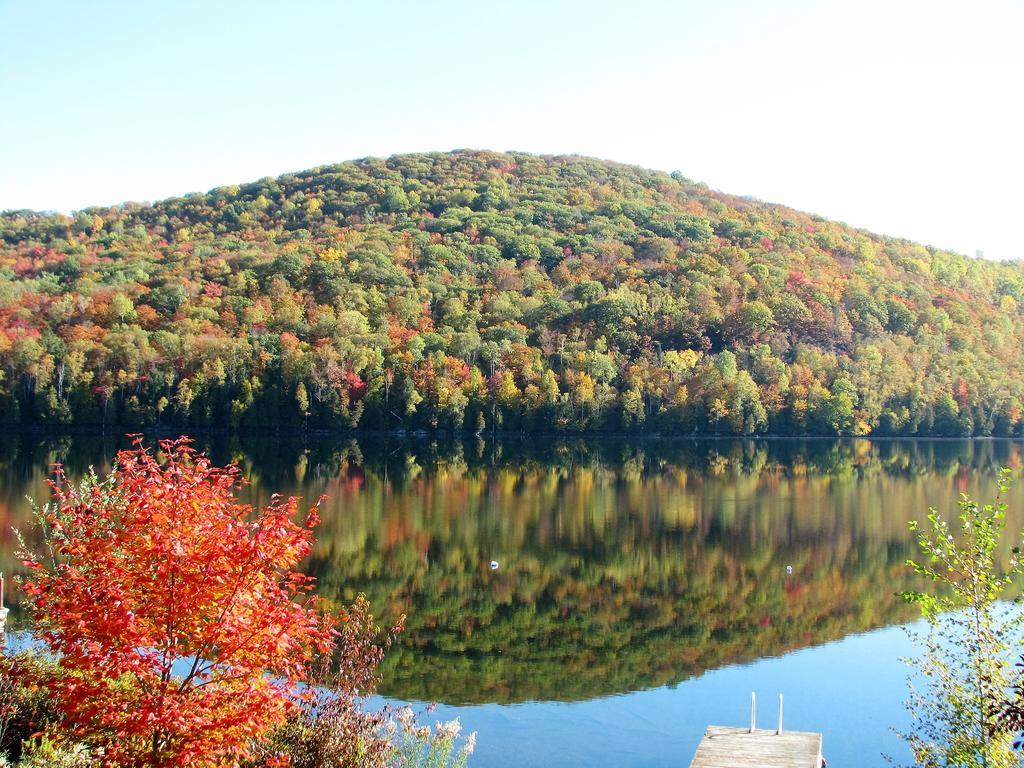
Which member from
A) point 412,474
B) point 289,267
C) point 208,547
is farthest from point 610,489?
point 289,267

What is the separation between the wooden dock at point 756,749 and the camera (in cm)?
1528

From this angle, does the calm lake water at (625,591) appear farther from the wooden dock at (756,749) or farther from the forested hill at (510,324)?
the forested hill at (510,324)

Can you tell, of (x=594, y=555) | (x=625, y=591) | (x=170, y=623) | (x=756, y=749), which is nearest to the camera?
(x=170, y=623)

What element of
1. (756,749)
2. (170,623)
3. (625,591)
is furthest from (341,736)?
(625,591)

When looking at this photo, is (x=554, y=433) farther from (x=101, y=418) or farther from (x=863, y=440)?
(x=101, y=418)

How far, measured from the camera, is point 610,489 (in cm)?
5250

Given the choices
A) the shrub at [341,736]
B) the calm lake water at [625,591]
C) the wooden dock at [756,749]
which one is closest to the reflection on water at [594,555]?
the calm lake water at [625,591]

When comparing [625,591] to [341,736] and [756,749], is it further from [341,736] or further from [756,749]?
[341,736]

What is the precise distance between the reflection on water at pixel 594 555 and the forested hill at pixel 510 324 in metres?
27.6

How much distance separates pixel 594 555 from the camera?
3359 cm

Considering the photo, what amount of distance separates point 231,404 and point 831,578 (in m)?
73.9

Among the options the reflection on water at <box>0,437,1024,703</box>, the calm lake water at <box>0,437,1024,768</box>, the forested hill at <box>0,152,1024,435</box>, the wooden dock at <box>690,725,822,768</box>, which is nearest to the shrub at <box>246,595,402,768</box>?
the calm lake water at <box>0,437,1024,768</box>

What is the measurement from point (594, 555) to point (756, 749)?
1770 cm

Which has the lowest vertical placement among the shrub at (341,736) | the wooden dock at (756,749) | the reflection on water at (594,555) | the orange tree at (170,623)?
the reflection on water at (594,555)
